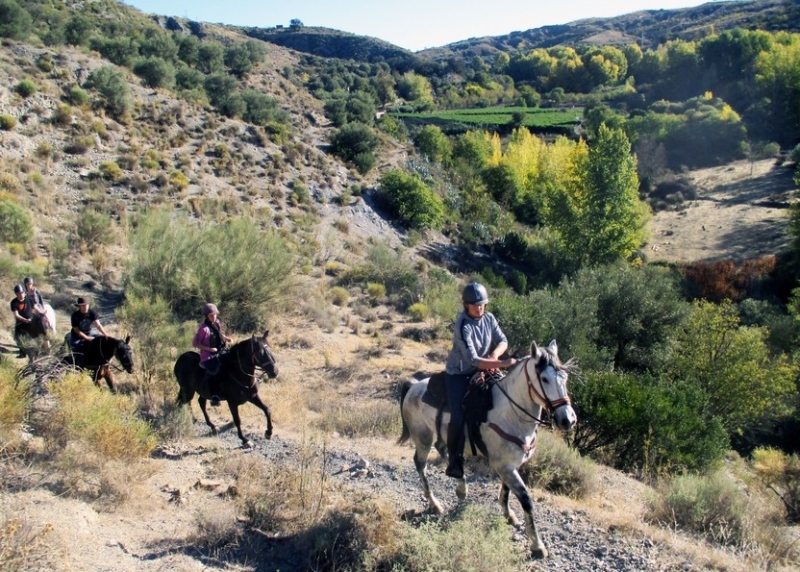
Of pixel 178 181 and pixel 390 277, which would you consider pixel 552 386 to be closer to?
pixel 390 277

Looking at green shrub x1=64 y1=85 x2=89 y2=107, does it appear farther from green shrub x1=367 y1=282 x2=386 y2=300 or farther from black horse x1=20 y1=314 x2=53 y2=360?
black horse x1=20 y1=314 x2=53 y2=360

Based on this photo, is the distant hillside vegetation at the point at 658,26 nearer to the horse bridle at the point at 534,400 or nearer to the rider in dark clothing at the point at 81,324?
the horse bridle at the point at 534,400

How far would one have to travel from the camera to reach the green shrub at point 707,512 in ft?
19.4

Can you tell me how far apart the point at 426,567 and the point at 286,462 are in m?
3.19

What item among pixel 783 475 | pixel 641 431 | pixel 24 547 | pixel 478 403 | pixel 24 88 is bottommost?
pixel 783 475

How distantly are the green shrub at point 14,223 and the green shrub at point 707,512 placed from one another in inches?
755

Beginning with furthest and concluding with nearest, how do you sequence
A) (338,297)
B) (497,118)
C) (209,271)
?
(497,118) < (338,297) < (209,271)

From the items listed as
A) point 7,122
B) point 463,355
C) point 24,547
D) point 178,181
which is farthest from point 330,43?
point 24,547

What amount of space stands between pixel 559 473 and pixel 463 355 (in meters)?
2.89

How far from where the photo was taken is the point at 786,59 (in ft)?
225

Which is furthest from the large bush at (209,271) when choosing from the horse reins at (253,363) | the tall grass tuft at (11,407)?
the tall grass tuft at (11,407)

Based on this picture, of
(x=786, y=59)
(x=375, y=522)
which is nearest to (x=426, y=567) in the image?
(x=375, y=522)

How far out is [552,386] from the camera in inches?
188

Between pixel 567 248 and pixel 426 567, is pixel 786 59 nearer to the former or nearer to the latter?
pixel 567 248
